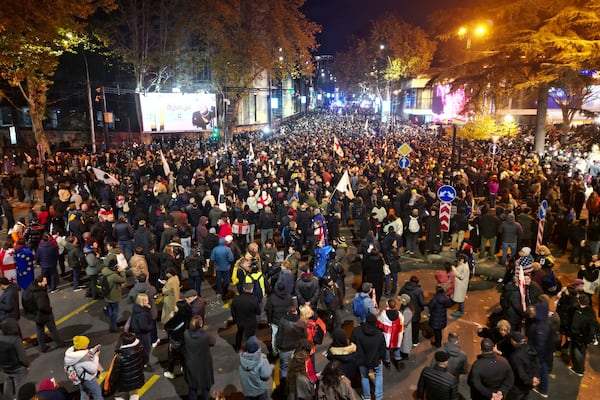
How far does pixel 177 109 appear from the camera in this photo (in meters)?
31.9

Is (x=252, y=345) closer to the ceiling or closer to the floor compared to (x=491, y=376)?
closer to the ceiling


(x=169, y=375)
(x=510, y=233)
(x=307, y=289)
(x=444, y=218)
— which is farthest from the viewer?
(x=444, y=218)

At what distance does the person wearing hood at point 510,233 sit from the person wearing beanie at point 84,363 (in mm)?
9671

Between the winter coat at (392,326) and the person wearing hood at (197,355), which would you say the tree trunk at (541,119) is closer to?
the winter coat at (392,326)

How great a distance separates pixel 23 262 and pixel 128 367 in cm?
505

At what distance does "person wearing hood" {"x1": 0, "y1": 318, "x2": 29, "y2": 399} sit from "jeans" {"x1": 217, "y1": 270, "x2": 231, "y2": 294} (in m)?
4.31

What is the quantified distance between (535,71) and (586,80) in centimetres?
189

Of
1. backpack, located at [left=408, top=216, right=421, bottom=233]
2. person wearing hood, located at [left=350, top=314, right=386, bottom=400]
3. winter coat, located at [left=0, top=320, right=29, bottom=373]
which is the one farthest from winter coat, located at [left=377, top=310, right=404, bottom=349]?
backpack, located at [left=408, top=216, right=421, bottom=233]

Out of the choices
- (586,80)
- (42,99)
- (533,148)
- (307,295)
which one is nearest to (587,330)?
(307,295)

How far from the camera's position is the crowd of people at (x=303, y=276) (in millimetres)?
5730

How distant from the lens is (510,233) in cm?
1124

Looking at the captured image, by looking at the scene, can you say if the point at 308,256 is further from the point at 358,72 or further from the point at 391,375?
the point at 358,72

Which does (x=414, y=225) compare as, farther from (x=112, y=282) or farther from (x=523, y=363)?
(x=112, y=282)

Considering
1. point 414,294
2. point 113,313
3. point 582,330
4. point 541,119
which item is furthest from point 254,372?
point 541,119
